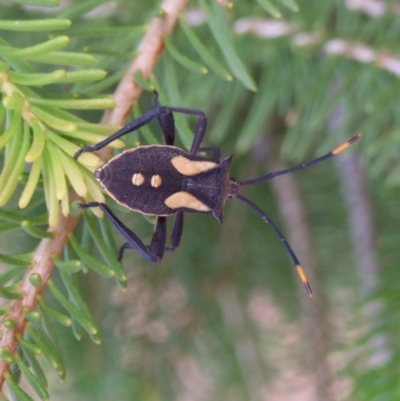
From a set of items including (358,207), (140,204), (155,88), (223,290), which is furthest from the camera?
(223,290)

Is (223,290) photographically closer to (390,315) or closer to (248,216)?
(248,216)

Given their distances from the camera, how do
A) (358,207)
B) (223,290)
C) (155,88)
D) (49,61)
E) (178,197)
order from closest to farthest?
(49,61)
(155,88)
(178,197)
(358,207)
(223,290)

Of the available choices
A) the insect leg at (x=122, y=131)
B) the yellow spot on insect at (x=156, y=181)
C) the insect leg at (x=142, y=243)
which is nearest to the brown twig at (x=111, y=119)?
the insect leg at (x=122, y=131)

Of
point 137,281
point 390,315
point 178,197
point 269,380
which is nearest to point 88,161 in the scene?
point 178,197

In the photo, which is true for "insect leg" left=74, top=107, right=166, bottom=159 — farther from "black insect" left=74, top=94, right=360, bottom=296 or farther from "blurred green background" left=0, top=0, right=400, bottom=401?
"blurred green background" left=0, top=0, right=400, bottom=401

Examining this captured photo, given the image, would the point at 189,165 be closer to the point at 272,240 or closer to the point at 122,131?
the point at 122,131

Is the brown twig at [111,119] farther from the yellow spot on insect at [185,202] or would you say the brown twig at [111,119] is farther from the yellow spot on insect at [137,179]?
the yellow spot on insect at [185,202]
